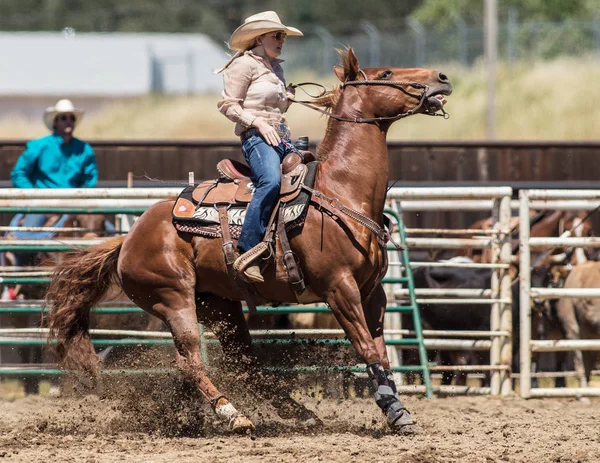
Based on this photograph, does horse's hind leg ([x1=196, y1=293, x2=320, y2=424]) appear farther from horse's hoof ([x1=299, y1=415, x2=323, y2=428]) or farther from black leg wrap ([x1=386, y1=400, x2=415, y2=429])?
black leg wrap ([x1=386, y1=400, x2=415, y2=429])

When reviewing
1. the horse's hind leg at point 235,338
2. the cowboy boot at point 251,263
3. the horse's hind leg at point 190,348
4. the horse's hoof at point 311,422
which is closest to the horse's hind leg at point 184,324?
the horse's hind leg at point 190,348

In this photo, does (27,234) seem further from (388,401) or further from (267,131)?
(388,401)

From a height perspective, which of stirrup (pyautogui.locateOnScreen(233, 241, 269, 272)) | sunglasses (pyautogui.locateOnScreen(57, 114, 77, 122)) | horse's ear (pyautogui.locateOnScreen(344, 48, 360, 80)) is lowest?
stirrup (pyautogui.locateOnScreen(233, 241, 269, 272))

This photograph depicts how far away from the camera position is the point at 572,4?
42.5 metres

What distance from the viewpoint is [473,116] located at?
28.2 metres

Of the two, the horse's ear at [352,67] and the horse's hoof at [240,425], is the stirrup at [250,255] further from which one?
the horse's ear at [352,67]

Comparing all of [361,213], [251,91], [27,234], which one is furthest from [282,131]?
[27,234]

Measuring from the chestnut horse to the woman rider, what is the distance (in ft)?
0.80

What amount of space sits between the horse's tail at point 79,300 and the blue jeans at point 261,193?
42.4 inches

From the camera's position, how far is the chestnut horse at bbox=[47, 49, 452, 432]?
6082 millimetres

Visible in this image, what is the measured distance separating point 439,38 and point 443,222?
22.6 metres

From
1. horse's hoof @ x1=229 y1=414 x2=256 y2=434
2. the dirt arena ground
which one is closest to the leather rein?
the dirt arena ground

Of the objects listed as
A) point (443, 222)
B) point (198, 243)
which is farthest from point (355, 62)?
point (443, 222)

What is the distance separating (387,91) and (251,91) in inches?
33.8
